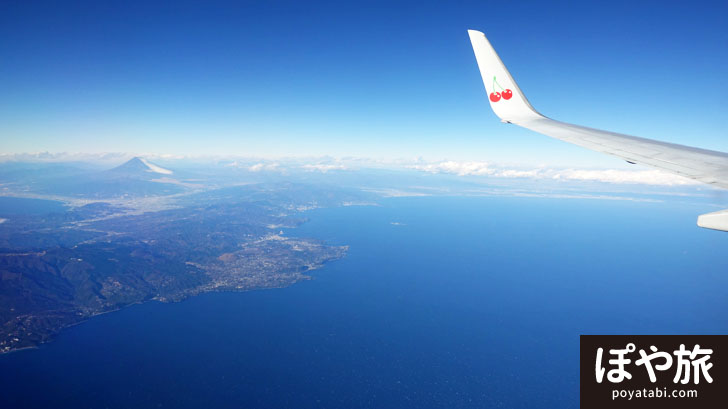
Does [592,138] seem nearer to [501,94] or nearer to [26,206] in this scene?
[501,94]

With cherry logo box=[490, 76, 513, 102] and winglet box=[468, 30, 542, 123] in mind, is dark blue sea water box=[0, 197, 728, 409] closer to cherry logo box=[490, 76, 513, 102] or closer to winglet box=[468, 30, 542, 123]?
winglet box=[468, 30, 542, 123]

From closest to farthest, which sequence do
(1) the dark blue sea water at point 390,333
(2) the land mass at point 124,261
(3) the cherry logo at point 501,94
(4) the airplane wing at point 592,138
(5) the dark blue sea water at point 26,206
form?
(4) the airplane wing at point 592,138, (3) the cherry logo at point 501,94, (1) the dark blue sea water at point 390,333, (2) the land mass at point 124,261, (5) the dark blue sea water at point 26,206

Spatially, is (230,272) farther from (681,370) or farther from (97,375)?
(681,370)

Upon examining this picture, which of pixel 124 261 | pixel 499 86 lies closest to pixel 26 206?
pixel 124 261

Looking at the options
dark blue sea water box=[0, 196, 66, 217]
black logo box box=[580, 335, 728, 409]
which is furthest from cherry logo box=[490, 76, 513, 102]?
dark blue sea water box=[0, 196, 66, 217]

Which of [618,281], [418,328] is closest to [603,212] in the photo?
[618,281]

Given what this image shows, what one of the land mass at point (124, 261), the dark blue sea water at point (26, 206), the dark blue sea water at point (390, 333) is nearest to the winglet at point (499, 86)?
the dark blue sea water at point (390, 333)

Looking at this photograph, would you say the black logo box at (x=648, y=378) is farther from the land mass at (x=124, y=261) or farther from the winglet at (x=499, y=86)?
the land mass at (x=124, y=261)
